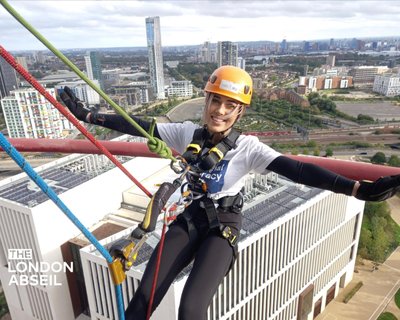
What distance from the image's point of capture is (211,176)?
249 centimetres

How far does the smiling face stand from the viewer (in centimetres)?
243

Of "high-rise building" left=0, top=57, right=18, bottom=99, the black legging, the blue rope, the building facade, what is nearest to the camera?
the blue rope

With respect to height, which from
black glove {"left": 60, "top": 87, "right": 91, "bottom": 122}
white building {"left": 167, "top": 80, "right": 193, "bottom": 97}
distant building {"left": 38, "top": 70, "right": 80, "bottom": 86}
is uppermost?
black glove {"left": 60, "top": 87, "right": 91, "bottom": 122}

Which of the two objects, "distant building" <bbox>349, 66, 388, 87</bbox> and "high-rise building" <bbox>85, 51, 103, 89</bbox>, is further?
"high-rise building" <bbox>85, 51, 103, 89</bbox>

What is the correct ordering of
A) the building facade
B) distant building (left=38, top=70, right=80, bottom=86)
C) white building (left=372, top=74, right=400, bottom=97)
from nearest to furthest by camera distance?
1. the building facade
2. white building (left=372, top=74, right=400, bottom=97)
3. distant building (left=38, top=70, right=80, bottom=86)

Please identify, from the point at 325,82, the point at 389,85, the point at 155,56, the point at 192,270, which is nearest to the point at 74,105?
the point at 192,270

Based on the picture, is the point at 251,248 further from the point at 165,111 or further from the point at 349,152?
the point at 165,111

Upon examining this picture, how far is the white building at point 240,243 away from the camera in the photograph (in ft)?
42.5

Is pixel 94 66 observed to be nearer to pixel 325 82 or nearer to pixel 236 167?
pixel 325 82

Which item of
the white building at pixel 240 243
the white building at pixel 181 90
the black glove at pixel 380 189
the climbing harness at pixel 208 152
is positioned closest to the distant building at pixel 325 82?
the white building at pixel 181 90

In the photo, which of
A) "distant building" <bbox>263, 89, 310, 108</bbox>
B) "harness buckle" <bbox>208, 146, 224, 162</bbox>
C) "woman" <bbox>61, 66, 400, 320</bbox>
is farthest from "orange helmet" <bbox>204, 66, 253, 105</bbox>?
"distant building" <bbox>263, 89, 310, 108</bbox>

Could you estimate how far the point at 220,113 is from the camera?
7.93 feet

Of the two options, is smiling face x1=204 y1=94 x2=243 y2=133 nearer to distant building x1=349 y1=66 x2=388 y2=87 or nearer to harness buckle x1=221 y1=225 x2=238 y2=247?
harness buckle x1=221 y1=225 x2=238 y2=247

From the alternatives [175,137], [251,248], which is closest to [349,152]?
[251,248]
